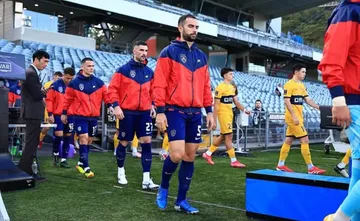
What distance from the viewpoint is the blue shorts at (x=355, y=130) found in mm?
2510

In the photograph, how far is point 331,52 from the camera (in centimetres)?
252

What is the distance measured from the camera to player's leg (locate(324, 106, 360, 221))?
246 centimetres

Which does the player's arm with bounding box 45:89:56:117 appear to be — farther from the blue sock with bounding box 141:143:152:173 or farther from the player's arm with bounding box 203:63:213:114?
the player's arm with bounding box 203:63:213:114

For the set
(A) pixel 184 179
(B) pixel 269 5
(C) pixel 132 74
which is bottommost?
(A) pixel 184 179

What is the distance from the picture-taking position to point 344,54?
8.20 feet

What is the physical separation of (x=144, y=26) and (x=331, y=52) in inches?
1062

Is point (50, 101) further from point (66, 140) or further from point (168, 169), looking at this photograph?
point (168, 169)

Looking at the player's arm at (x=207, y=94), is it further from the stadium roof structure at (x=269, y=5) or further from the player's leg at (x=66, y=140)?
the stadium roof structure at (x=269, y=5)

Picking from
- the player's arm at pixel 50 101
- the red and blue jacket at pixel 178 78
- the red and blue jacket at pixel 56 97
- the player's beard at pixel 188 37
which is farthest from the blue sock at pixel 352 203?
the player's arm at pixel 50 101

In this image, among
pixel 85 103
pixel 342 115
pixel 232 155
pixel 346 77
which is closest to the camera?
pixel 342 115

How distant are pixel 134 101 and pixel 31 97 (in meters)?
1.46

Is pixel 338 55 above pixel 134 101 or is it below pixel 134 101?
above

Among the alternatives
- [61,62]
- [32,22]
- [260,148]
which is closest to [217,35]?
[32,22]

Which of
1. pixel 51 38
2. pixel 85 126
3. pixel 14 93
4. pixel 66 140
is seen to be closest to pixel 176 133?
pixel 85 126
